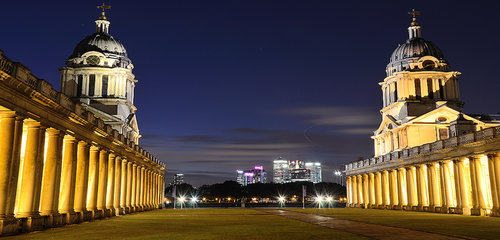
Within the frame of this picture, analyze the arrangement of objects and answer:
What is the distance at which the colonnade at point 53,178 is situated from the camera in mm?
24938

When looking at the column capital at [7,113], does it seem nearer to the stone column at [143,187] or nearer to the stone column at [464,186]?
the stone column at [464,186]

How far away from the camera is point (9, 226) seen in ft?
79.6

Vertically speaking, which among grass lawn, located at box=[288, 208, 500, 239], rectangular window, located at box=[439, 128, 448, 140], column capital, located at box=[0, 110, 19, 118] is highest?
rectangular window, located at box=[439, 128, 448, 140]

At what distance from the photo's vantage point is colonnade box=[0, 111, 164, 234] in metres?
24.9

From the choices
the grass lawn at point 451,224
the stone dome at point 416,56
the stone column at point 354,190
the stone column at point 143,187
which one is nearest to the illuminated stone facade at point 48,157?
the stone column at point 143,187

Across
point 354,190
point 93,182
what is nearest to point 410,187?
point 354,190

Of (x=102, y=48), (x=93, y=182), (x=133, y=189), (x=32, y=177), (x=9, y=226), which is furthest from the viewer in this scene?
(x=102, y=48)

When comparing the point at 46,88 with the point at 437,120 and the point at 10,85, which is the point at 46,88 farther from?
the point at 437,120

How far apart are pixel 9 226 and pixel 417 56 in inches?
3383

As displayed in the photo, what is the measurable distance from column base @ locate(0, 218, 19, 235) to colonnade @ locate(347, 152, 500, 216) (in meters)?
42.2

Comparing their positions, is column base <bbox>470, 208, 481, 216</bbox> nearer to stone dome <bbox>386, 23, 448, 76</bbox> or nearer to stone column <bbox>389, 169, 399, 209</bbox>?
stone column <bbox>389, 169, 399, 209</bbox>

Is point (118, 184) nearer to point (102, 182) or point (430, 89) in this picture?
point (102, 182)

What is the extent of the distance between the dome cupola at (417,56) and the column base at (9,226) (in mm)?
82823

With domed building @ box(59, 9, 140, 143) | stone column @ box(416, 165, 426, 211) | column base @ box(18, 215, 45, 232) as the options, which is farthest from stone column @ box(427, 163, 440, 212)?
domed building @ box(59, 9, 140, 143)
